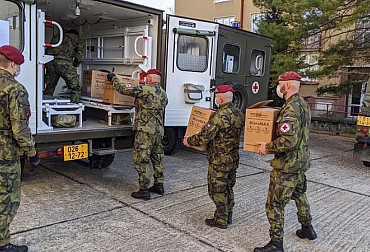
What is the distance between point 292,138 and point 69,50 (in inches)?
168

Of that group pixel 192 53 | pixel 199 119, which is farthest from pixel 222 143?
Answer: pixel 192 53

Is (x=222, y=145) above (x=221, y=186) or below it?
above

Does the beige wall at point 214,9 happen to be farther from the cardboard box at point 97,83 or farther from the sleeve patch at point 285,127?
the sleeve patch at point 285,127

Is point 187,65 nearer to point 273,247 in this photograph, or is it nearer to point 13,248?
point 273,247

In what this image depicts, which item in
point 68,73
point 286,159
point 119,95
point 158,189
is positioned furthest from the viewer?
point 68,73

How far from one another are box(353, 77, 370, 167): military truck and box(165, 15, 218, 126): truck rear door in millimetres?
2840

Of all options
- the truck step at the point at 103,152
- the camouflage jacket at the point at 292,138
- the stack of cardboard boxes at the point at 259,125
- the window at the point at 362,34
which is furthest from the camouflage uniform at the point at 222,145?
the window at the point at 362,34

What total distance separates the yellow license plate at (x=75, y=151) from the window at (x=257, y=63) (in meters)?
4.60

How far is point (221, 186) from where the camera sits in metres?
4.07

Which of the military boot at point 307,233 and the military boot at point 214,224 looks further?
the military boot at point 214,224

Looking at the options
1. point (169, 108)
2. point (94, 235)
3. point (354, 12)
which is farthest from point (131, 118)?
point (354, 12)

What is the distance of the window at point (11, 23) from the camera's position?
4270 mm

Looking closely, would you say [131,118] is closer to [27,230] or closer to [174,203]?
[174,203]

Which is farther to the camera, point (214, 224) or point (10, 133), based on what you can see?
point (214, 224)
